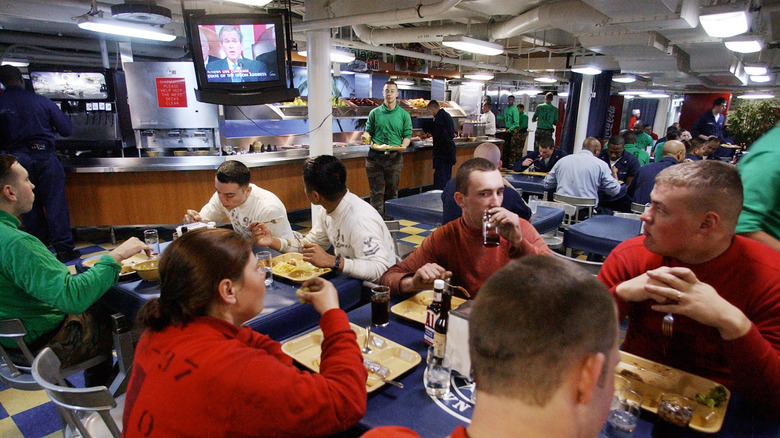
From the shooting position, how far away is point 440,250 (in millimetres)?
2422

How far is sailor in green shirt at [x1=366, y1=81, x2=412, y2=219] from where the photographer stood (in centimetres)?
726

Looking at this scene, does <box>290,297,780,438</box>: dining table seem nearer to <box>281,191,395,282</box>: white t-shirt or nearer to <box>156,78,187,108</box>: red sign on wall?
<box>281,191,395,282</box>: white t-shirt

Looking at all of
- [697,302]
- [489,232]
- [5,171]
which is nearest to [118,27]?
[5,171]

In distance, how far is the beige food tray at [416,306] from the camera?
1.96 meters

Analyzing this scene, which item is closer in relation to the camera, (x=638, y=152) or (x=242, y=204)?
(x=242, y=204)

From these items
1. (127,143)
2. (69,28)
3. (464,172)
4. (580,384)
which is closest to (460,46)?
(464,172)

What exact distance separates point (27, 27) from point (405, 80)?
9.08 m

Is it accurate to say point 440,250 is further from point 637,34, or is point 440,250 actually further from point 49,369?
point 637,34

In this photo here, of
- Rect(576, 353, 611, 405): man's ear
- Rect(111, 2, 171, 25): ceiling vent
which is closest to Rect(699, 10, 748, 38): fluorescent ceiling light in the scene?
Rect(576, 353, 611, 405): man's ear

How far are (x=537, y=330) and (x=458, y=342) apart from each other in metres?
0.73

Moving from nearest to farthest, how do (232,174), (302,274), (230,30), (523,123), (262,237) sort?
Answer: 1. (302,274)
2. (262,237)
3. (232,174)
4. (230,30)
5. (523,123)

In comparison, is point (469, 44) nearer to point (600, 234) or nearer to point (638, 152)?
point (600, 234)

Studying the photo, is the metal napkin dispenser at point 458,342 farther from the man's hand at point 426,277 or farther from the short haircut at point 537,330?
the short haircut at point 537,330

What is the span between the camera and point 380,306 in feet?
6.27
